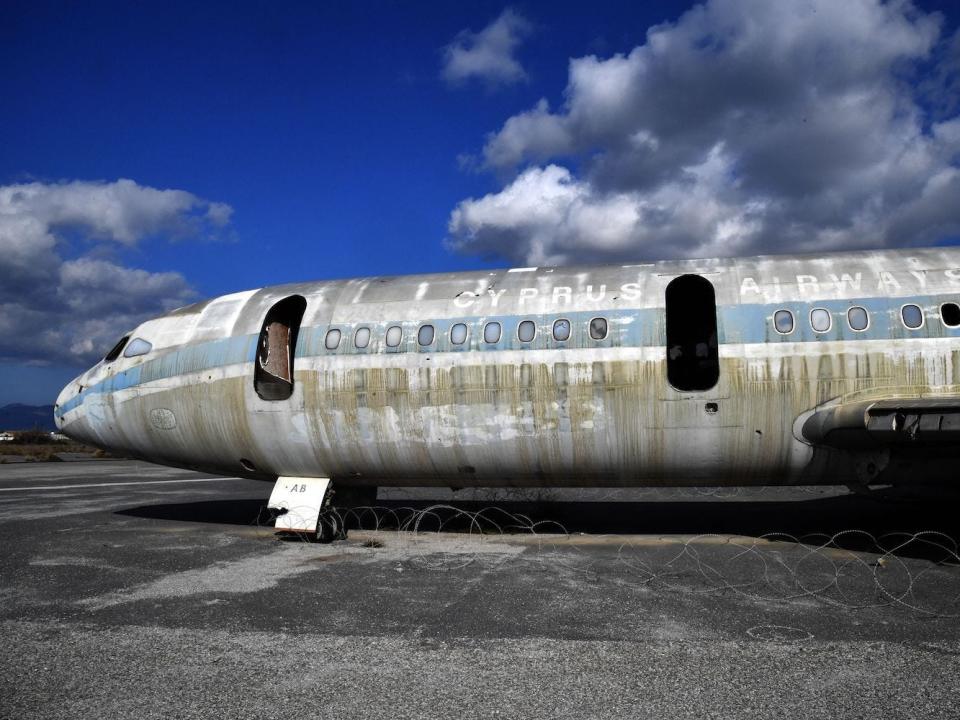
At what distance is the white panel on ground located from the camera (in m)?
11.5

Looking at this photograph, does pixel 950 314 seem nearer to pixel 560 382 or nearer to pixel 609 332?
pixel 609 332

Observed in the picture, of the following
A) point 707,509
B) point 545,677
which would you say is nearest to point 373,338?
point 545,677

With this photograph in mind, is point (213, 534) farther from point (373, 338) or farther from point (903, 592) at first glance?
point (903, 592)

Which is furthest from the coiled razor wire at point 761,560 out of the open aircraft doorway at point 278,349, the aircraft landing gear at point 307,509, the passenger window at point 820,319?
the passenger window at point 820,319

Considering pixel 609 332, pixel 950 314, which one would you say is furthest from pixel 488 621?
pixel 950 314

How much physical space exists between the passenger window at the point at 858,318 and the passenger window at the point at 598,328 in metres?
3.56

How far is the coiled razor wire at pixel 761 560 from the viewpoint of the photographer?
307 inches

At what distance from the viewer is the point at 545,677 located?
5.39 meters

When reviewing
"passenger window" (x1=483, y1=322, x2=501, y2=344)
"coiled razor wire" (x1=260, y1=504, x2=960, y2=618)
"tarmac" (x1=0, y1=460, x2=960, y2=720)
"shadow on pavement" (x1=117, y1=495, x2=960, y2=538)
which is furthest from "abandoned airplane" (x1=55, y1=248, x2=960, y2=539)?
"shadow on pavement" (x1=117, y1=495, x2=960, y2=538)

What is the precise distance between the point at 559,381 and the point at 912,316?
17.2 feet

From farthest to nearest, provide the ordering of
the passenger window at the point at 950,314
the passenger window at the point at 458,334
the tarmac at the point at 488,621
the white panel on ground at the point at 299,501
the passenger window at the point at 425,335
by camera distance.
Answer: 1. the white panel on ground at the point at 299,501
2. the passenger window at the point at 425,335
3. the passenger window at the point at 458,334
4. the passenger window at the point at 950,314
5. the tarmac at the point at 488,621

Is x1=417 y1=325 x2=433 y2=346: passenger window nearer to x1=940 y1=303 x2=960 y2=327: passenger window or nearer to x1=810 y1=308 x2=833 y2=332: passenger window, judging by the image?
x1=810 y1=308 x2=833 y2=332: passenger window

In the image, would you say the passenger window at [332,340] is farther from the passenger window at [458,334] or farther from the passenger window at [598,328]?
the passenger window at [598,328]

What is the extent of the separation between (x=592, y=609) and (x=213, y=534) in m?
8.12
